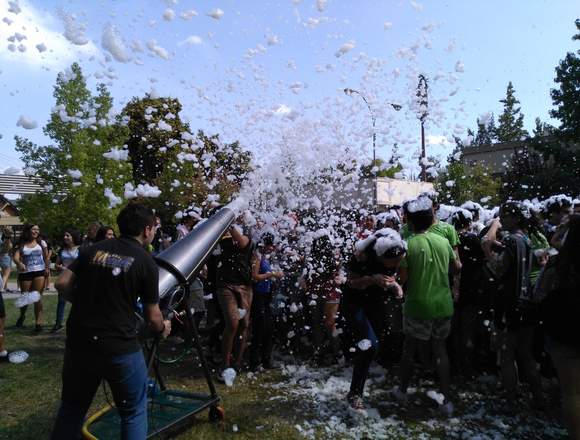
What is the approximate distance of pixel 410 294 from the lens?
4.26 m

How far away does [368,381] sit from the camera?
5.04 m

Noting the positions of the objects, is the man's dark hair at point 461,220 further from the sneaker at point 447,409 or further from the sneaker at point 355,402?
the sneaker at point 355,402

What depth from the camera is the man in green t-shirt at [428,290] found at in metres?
4.18

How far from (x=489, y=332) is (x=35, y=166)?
62.6 feet

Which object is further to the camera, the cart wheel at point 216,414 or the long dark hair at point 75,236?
the long dark hair at point 75,236

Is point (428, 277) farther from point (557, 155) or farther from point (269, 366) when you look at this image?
point (557, 155)

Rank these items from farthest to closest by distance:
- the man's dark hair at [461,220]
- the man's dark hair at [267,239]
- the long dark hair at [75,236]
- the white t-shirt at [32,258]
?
the long dark hair at [75,236] → the white t-shirt at [32,258] → the man's dark hair at [267,239] → the man's dark hair at [461,220]

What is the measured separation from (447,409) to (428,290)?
3.36 feet

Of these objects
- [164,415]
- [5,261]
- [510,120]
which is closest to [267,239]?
[164,415]

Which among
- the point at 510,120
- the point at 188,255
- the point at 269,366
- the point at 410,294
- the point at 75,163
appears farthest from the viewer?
the point at 510,120

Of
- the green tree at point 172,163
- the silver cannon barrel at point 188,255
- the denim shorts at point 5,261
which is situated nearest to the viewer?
the silver cannon barrel at point 188,255

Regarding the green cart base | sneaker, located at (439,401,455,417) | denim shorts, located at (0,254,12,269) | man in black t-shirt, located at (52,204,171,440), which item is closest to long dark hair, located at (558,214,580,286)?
sneaker, located at (439,401,455,417)

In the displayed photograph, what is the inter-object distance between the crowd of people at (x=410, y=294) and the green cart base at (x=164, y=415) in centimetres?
92

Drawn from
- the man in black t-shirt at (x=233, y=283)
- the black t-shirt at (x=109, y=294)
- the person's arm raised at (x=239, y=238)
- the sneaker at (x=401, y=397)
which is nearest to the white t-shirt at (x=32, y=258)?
the man in black t-shirt at (x=233, y=283)
